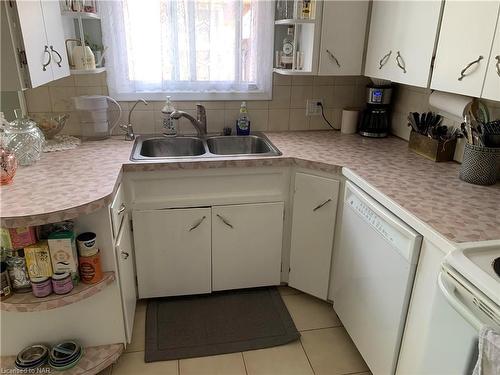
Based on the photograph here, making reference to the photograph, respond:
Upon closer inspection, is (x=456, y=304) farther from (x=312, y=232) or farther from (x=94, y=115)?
(x=94, y=115)

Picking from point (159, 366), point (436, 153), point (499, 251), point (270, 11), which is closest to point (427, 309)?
point (499, 251)

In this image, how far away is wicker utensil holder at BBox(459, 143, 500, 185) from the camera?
1578 millimetres

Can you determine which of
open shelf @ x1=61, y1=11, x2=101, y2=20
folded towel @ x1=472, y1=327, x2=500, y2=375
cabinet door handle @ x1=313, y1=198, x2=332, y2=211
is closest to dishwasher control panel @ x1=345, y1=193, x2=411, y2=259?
cabinet door handle @ x1=313, y1=198, x2=332, y2=211

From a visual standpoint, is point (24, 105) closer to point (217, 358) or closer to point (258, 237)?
point (258, 237)

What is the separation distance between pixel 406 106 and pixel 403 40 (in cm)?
57

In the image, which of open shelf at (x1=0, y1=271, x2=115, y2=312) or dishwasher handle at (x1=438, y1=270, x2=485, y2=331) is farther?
open shelf at (x1=0, y1=271, x2=115, y2=312)

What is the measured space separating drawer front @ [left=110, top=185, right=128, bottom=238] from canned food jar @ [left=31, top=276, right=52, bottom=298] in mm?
295

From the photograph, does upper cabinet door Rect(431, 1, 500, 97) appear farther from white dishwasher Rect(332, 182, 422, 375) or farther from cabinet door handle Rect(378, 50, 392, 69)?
white dishwasher Rect(332, 182, 422, 375)

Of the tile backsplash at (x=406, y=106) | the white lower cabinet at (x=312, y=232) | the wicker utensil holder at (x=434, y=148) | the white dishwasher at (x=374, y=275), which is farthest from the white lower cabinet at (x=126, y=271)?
the tile backsplash at (x=406, y=106)

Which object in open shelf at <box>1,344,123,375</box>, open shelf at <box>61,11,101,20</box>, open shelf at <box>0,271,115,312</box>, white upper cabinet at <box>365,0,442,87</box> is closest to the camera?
open shelf at <box>0,271,115,312</box>

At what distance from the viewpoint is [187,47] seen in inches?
87.8

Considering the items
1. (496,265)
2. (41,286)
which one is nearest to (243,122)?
(41,286)

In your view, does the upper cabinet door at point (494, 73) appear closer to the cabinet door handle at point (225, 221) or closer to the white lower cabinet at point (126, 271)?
the cabinet door handle at point (225, 221)

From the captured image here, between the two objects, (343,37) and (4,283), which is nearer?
(4,283)
